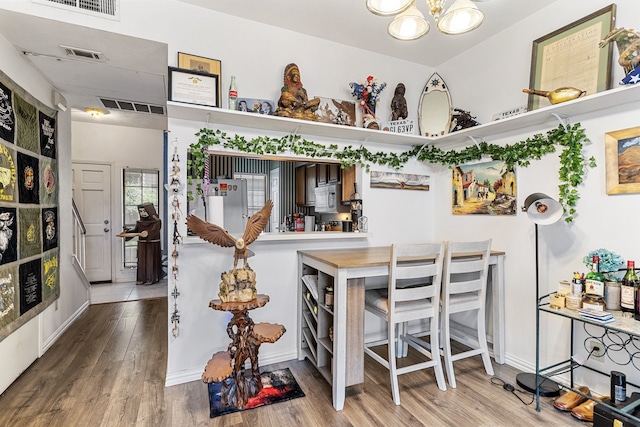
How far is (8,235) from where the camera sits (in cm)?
222

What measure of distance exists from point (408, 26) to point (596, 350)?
2393 mm

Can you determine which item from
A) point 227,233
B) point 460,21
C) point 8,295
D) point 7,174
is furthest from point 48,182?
point 460,21

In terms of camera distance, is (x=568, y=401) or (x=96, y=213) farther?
(x=96, y=213)

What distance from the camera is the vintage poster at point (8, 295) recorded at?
2.14 m

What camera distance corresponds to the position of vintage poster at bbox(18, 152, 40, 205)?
2414 mm

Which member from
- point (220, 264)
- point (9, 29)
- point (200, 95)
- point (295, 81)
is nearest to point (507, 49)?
point (295, 81)

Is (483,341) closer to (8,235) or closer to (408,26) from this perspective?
(408,26)

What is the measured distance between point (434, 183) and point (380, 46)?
57.6 inches

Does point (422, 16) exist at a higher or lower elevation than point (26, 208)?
higher

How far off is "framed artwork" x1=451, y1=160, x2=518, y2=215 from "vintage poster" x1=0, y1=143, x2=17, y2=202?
11.9 ft

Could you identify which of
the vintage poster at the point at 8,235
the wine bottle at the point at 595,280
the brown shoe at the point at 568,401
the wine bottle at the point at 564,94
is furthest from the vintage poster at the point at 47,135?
the brown shoe at the point at 568,401

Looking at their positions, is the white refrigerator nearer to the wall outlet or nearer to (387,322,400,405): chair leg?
(387,322,400,405): chair leg

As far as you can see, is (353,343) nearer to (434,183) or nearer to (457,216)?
(457,216)

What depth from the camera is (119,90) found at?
11.2 feet
